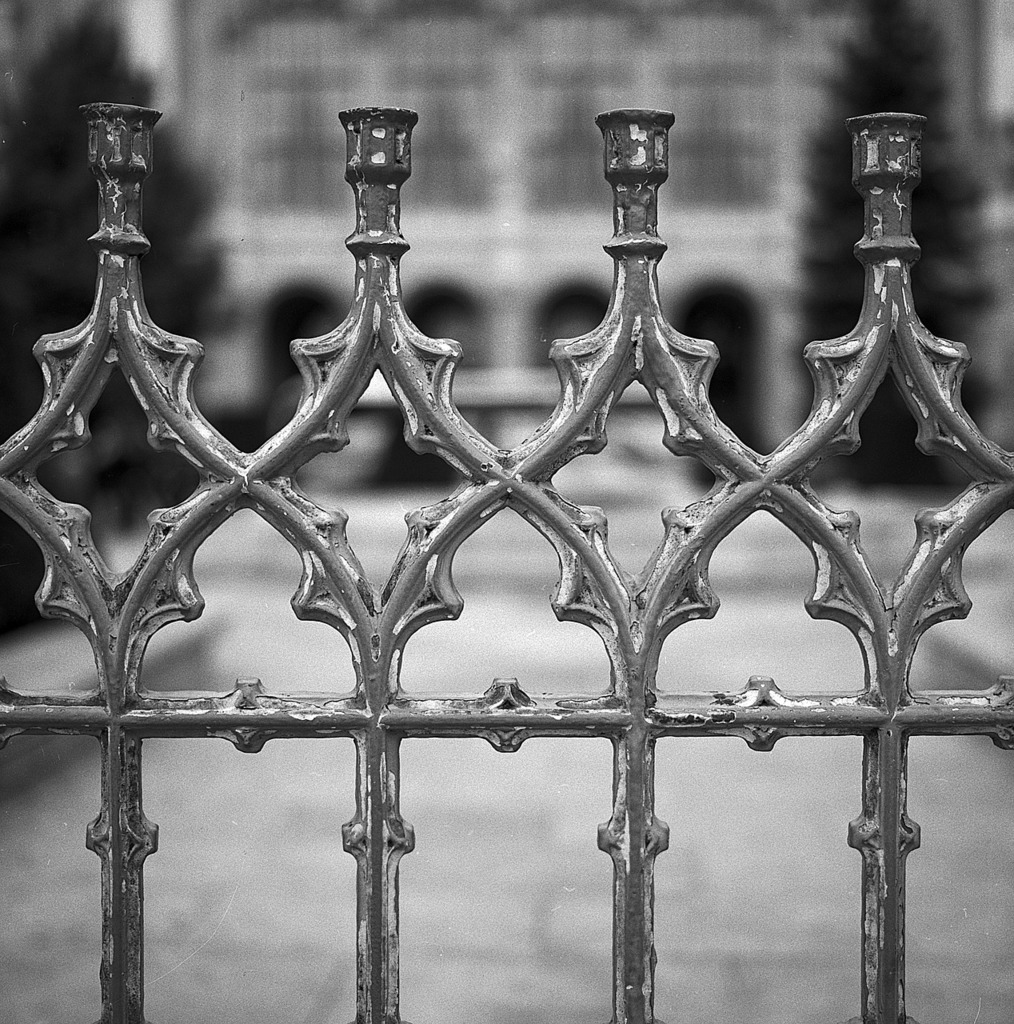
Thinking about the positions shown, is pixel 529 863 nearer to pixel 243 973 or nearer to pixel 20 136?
pixel 243 973

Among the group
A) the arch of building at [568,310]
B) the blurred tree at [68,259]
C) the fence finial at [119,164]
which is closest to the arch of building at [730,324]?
the arch of building at [568,310]

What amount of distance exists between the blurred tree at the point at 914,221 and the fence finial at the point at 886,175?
42.6 feet

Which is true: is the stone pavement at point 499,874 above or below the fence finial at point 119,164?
below

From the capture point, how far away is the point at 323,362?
3.60ft

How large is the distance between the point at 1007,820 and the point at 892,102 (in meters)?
12.8

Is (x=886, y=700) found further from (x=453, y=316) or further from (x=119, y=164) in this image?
(x=453, y=316)

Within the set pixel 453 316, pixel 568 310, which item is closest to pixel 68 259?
pixel 568 310

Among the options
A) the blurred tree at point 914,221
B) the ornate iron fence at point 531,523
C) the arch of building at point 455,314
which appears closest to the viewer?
the ornate iron fence at point 531,523

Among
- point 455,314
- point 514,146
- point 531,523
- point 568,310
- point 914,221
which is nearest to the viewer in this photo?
point 531,523

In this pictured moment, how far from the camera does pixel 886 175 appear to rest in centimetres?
111

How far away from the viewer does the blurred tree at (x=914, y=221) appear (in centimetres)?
1402

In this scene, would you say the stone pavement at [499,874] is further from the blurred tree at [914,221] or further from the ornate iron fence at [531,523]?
the blurred tree at [914,221]

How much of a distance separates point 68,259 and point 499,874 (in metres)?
5.77

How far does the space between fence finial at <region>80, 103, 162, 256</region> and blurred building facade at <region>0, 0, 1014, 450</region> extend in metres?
21.7
